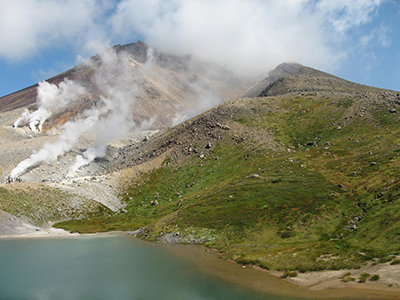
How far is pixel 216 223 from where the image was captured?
67.3m

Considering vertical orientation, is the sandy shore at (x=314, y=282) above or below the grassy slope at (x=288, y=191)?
below

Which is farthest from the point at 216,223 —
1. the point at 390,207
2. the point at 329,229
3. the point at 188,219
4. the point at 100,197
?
the point at 100,197

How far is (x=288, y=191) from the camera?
71.3 m

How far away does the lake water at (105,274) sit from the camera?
38438mm

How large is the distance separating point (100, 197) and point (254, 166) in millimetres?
Answer: 53562

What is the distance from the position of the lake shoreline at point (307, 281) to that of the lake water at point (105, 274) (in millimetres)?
2204

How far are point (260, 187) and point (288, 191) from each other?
314 inches

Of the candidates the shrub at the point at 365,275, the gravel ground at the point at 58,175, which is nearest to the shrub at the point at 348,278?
the shrub at the point at 365,275

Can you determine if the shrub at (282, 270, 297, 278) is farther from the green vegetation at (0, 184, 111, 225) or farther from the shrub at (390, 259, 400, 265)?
the green vegetation at (0, 184, 111, 225)

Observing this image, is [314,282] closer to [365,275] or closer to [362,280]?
[362,280]

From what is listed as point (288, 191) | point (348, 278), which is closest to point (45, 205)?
point (288, 191)

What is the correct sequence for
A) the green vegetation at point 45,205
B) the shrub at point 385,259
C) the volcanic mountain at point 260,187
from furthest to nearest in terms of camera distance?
the green vegetation at point 45,205 → the volcanic mountain at point 260,187 → the shrub at point 385,259

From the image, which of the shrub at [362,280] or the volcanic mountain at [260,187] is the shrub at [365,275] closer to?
the shrub at [362,280]

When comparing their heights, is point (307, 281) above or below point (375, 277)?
below
